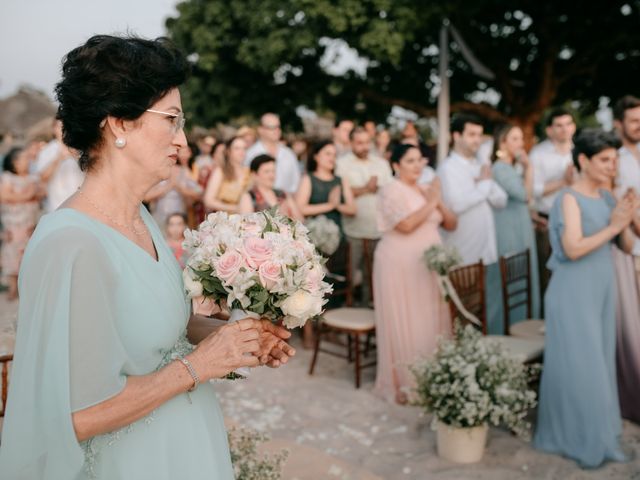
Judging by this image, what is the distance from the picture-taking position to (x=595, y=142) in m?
4.34

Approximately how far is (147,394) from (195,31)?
16672 mm

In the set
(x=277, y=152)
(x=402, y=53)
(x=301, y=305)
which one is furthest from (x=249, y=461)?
(x=402, y=53)

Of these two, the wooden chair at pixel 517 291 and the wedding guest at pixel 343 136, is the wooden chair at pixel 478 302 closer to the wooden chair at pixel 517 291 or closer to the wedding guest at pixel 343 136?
the wooden chair at pixel 517 291

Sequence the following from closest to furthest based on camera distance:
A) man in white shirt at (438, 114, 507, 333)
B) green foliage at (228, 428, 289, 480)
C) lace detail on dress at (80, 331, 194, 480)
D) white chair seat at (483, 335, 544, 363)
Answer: lace detail on dress at (80, 331, 194, 480) → green foliage at (228, 428, 289, 480) → white chair seat at (483, 335, 544, 363) → man in white shirt at (438, 114, 507, 333)

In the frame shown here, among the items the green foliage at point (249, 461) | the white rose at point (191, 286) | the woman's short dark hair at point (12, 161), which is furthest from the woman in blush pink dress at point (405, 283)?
the woman's short dark hair at point (12, 161)

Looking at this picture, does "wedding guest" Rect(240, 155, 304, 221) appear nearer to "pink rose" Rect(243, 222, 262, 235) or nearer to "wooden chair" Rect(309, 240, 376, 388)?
"wooden chair" Rect(309, 240, 376, 388)

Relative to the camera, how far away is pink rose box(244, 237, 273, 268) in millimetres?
1993

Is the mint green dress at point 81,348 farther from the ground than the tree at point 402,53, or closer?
closer

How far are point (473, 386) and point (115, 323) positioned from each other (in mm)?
3010

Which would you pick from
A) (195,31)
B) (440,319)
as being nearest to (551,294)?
(440,319)

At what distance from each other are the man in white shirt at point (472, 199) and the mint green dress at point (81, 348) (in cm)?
515

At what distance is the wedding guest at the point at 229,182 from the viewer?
778cm

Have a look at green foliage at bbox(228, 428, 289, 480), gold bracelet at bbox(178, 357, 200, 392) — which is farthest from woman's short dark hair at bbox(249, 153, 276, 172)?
gold bracelet at bbox(178, 357, 200, 392)

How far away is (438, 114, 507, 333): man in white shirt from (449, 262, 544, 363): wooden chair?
131 cm
